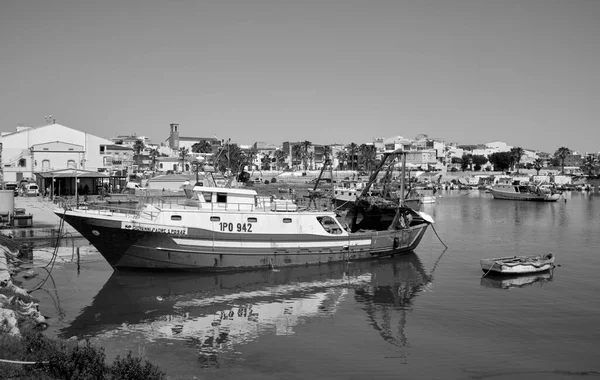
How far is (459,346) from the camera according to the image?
17828 millimetres

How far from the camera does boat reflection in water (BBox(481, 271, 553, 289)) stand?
26.5 meters

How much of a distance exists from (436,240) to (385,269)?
543 inches

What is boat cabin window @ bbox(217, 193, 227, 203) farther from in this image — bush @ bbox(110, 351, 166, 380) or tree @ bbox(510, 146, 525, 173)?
tree @ bbox(510, 146, 525, 173)

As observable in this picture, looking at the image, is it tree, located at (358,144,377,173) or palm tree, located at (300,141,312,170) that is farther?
palm tree, located at (300,141,312,170)

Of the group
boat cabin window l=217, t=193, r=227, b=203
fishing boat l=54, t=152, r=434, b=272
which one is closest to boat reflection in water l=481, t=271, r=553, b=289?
fishing boat l=54, t=152, r=434, b=272

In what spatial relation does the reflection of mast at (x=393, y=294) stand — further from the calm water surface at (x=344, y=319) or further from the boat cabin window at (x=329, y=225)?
the boat cabin window at (x=329, y=225)

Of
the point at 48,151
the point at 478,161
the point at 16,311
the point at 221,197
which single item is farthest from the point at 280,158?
the point at 16,311

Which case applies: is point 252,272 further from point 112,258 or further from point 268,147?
point 268,147

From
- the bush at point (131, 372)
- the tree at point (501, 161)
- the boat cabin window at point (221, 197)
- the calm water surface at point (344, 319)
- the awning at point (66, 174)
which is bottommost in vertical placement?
the calm water surface at point (344, 319)

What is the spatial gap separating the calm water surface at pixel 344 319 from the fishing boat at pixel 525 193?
6067cm

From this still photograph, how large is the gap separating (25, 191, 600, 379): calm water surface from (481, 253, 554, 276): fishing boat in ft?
1.77

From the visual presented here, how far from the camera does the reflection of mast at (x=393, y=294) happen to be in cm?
1992

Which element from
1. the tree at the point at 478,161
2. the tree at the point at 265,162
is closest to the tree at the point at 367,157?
the tree at the point at 265,162

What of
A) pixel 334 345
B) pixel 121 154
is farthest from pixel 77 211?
pixel 121 154
